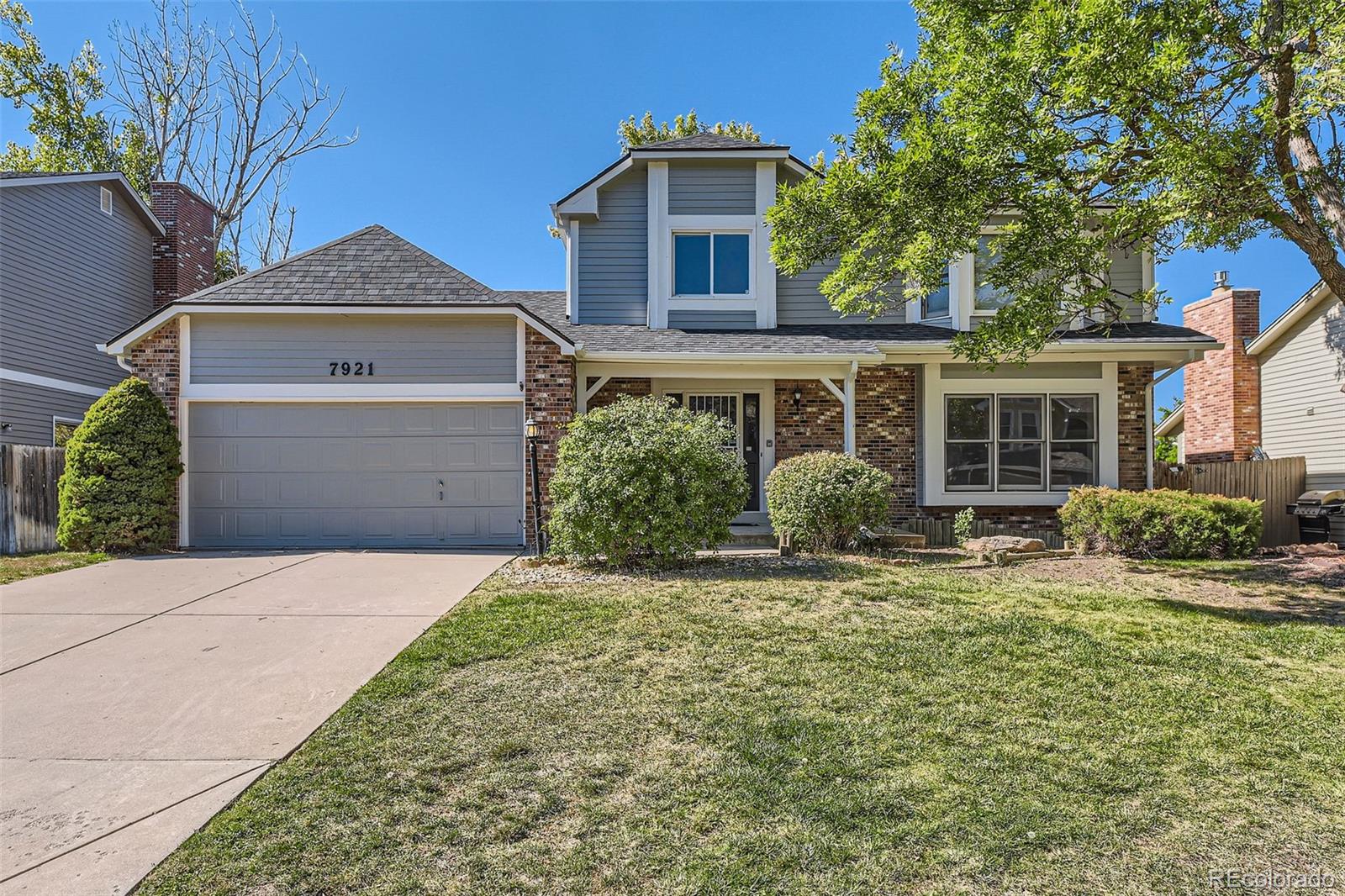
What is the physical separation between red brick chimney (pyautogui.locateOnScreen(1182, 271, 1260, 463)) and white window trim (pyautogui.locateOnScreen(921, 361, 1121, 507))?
168 inches

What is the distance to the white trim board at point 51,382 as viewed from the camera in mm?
12398

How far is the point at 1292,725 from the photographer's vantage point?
3.81 m

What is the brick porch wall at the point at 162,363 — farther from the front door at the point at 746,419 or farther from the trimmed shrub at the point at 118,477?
the front door at the point at 746,419

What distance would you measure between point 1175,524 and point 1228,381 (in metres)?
7.84

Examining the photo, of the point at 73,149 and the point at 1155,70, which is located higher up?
the point at 73,149

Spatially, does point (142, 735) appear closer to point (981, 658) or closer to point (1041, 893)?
point (1041, 893)

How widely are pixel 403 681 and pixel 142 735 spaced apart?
1.30 metres

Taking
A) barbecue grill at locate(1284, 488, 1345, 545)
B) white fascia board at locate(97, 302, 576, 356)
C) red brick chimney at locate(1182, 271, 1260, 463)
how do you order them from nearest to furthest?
white fascia board at locate(97, 302, 576, 356) → barbecue grill at locate(1284, 488, 1345, 545) → red brick chimney at locate(1182, 271, 1260, 463)

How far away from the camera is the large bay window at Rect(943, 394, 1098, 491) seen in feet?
38.6

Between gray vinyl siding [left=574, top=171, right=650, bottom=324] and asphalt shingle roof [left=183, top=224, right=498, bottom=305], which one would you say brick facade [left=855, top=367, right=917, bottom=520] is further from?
asphalt shingle roof [left=183, top=224, right=498, bottom=305]

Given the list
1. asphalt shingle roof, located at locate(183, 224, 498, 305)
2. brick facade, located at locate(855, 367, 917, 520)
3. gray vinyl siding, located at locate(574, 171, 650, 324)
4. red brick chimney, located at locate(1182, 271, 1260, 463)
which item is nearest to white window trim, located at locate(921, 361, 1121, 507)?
brick facade, located at locate(855, 367, 917, 520)

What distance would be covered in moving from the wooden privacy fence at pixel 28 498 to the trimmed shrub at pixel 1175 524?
50.3 ft

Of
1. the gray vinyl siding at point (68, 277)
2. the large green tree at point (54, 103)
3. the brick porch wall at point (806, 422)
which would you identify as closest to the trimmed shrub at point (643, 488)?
the brick porch wall at point (806, 422)

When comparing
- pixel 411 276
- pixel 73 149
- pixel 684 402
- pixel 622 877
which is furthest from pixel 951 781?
pixel 73 149
